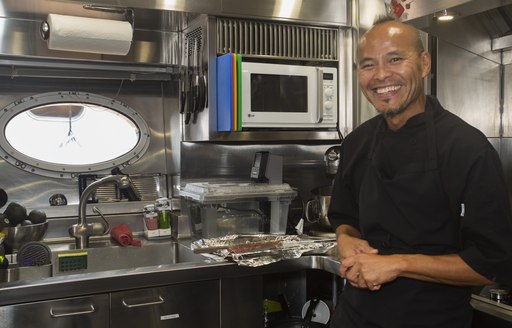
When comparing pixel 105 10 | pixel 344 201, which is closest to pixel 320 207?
pixel 344 201

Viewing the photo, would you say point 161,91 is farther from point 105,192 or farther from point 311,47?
point 311,47

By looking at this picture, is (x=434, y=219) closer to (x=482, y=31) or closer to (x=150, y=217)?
(x=482, y=31)

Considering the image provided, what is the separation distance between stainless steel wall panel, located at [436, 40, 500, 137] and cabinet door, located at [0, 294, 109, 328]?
1.74 metres

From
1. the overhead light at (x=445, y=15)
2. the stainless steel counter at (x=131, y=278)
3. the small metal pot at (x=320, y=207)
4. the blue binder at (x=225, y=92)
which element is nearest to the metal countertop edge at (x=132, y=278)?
the stainless steel counter at (x=131, y=278)

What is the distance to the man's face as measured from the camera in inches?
54.1

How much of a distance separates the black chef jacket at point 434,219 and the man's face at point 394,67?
0.25ft

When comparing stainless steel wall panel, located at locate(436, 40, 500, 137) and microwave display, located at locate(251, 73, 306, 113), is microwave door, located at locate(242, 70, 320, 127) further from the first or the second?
stainless steel wall panel, located at locate(436, 40, 500, 137)

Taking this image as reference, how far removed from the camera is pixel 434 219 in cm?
136

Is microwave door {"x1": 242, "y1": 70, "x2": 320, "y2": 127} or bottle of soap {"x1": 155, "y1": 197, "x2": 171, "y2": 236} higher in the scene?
microwave door {"x1": 242, "y1": 70, "x2": 320, "y2": 127}

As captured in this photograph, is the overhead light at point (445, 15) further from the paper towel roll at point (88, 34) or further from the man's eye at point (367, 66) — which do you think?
the paper towel roll at point (88, 34)

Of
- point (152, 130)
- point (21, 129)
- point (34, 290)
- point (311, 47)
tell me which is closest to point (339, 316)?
point (34, 290)

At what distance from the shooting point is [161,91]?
2.91 metres

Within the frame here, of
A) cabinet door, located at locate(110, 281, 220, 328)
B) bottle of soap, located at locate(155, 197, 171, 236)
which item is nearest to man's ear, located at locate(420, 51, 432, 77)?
cabinet door, located at locate(110, 281, 220, 328)

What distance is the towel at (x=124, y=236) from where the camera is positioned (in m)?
2.54
